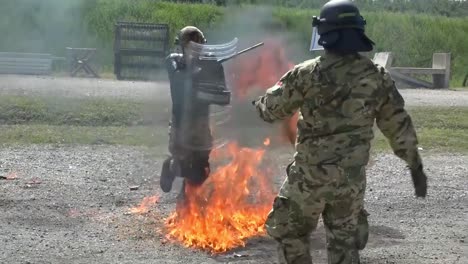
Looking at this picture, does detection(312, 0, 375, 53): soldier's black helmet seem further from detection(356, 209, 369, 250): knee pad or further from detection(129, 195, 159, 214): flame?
detection(129, 195, 159, 214): flame

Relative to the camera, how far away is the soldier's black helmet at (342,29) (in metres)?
5.02

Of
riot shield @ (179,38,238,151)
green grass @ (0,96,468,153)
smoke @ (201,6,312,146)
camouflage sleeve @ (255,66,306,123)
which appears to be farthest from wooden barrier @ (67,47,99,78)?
camouflage sleeve @ (255,66,306,123)

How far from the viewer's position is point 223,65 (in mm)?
7133

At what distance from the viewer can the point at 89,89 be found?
17.9 meters

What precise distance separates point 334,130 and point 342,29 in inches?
24.1

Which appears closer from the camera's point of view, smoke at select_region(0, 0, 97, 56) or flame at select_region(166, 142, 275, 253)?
flame at select_region(166, 142, 275, 253)

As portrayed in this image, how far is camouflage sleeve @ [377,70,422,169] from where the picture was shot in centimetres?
518

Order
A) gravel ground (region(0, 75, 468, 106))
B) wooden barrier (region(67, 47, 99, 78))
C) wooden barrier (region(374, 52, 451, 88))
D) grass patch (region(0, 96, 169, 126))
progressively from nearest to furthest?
grass patch (region(0, 96, 169, 126)), gravel ground (region(0, 75, 468, 106)), wooden barrier (region(67, 47, 99, 78)), wooden barrier (region(374, 52, 451, 88))

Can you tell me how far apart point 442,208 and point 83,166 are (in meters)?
4.52

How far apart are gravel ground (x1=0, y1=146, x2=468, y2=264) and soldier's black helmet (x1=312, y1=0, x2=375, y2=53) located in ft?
6.94

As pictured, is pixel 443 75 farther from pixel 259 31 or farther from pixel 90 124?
pixel 259 31

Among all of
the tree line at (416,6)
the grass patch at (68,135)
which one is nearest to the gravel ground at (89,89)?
the grass patch at (68,135)

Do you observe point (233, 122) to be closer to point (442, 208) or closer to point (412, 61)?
point (442, 208)

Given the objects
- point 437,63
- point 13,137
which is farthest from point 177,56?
point 437,63
